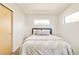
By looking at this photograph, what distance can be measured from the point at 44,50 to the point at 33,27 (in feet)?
8.84

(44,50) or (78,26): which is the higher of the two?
(78,26)

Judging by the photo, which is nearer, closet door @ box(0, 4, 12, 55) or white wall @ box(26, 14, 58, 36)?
closet door @ box(0, 4, 12, 55)

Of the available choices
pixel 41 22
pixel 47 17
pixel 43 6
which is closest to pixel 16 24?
pixel 43 6

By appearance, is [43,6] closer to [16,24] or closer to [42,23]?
[16,24]

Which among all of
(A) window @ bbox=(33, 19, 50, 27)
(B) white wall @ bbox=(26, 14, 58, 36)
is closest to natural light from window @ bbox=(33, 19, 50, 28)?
(A) window @ bbox=(33, 19, 50, 27)

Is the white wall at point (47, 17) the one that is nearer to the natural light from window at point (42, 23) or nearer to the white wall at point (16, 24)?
the natural light from window at point (42, 23)

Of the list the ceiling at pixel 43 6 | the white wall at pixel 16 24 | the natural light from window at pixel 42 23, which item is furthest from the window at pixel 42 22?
the ceiling at pixel 43 6

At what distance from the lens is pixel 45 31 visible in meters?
5.03

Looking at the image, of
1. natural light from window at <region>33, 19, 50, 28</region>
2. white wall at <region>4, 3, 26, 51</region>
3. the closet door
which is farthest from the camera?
natural light from window at <region>33, 19, 50, 28</region>

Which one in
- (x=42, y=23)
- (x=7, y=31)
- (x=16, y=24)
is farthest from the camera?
(x=42, y=23)

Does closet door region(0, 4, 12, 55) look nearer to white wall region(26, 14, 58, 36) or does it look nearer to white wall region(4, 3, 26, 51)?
white wall region(4, 3, 26, 51)

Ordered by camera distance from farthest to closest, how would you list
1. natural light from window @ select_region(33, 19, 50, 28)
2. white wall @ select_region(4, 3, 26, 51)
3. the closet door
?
natural light from window @ select_region(33, 19, 50, 28), white wall @ select_region(4, 3, 26, 51), the closet door

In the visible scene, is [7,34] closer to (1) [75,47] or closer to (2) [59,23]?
(1) [75,47]

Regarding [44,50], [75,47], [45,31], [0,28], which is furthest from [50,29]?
[0,28]
